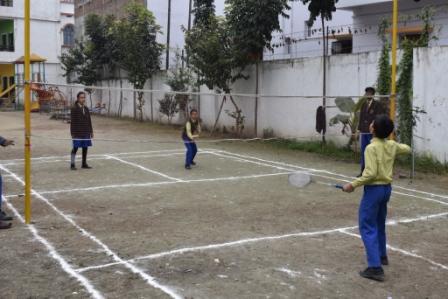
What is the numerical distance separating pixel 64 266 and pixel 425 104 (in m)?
10.1

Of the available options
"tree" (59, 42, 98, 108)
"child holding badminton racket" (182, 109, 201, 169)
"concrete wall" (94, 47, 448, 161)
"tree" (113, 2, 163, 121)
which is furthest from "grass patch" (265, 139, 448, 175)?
"tree" (59, 42, 98, 108)

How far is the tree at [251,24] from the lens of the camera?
17547 millimetres

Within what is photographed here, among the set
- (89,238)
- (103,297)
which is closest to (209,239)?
(89,238)

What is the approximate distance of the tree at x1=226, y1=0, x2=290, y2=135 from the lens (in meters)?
17.5

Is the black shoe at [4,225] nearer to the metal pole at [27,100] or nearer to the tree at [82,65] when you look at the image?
the metal pole at [27,100]

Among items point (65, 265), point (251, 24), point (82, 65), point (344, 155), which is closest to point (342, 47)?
point (251, 24)

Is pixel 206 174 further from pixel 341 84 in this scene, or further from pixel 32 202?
pixel 341 84

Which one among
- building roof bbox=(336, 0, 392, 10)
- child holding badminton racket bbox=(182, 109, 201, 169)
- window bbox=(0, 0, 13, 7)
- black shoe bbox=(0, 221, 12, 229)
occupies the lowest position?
black shoe bbox=(0, 221, 12, 229)

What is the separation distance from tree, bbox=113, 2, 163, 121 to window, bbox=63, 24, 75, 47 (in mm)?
24469

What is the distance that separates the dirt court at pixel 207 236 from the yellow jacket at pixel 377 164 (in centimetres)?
99

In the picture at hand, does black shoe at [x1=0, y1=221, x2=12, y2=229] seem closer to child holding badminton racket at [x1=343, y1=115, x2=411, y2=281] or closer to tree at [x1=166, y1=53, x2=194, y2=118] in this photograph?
child holding badminton racket at [x1=343, y1=115, x2=411, y2=281]

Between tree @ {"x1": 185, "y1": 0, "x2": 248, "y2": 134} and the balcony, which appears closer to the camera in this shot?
tree @ {"x1": 185, "y1": 0, "x2": 248, "y2": 134}

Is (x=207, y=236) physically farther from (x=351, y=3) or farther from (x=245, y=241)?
(x=351, y=3)

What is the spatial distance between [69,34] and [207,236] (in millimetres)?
46913
